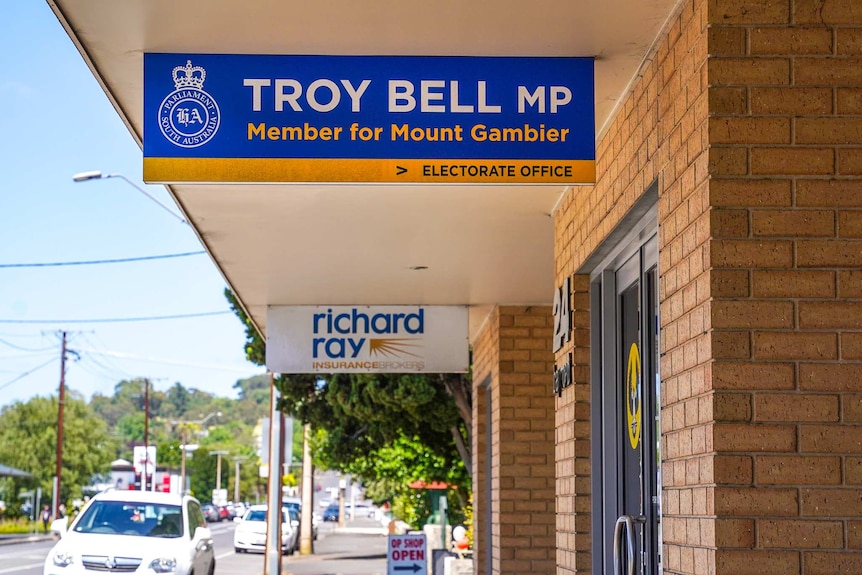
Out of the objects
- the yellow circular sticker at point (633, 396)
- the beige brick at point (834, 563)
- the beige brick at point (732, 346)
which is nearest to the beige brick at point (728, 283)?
the beige brick at point (732, 346)

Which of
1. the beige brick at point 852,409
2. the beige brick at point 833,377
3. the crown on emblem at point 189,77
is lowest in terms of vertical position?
the beige brick at point 852,409

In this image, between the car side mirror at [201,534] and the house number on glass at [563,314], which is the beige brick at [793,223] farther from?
the car side mirror at [201,534]

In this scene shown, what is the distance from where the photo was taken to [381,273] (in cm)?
1122

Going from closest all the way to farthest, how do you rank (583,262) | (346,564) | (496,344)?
(583,262), (496,344), (346,564)

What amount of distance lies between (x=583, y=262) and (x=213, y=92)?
2655 mm

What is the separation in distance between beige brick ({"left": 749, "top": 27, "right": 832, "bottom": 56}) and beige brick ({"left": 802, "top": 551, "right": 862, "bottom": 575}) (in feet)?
5.90

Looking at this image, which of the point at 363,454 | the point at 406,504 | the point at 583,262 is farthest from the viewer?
the point at 406,504

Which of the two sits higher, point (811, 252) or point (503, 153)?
point (503, 153)

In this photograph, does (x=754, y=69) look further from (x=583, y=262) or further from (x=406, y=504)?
(x=406, y=504)

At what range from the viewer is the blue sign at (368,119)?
554 centimetres

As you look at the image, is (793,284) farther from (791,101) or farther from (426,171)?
(426,171)

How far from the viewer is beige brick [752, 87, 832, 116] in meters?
4.53

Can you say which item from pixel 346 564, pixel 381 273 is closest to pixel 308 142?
pixel 381 273

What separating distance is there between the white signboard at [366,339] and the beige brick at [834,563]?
860cm
